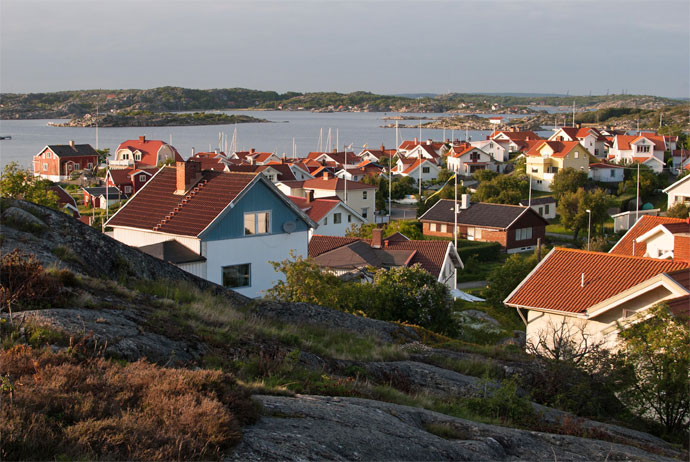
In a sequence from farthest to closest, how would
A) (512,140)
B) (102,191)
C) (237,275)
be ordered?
(512,140), (102,191), (237,275)

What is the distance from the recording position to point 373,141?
174 m

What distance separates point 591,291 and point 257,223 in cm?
963

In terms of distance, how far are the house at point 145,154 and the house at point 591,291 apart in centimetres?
7749

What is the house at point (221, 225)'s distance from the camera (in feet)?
65.0

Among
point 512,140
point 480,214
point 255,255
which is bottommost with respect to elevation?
point 480,214

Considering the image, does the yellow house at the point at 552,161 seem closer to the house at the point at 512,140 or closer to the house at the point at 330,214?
the house at the point at 512,140

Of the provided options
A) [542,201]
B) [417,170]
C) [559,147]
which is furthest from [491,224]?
[417,170]

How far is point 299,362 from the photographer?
767cm

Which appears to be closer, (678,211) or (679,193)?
(678,211)

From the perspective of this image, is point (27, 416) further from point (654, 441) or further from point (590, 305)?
point (590, 305)

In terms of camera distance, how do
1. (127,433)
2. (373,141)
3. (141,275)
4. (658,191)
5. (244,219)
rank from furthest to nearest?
(373,141) → (658,191) → (244,219) → (141,275) → (127,433)

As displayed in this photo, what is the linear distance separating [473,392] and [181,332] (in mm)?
3581

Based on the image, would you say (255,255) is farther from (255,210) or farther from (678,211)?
(678,211)

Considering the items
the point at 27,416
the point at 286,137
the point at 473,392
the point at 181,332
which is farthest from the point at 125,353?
the point at 286,137
